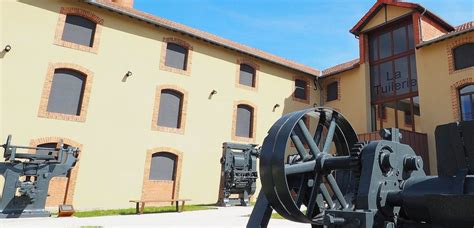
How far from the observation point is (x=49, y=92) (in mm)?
11656

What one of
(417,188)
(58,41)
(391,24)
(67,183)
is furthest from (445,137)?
(391,24)

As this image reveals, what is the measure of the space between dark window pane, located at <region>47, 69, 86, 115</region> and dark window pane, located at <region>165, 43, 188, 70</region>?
3556mm

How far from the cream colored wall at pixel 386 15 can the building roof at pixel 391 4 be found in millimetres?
151

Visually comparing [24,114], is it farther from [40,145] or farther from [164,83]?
[164,83]

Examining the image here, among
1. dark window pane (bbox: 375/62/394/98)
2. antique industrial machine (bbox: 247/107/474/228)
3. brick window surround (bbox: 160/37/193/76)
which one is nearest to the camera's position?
antique industrial machine (bbox: 247/107/474/228)

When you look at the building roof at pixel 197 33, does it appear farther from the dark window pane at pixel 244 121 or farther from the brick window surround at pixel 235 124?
the dark window pane at pixel 244 121

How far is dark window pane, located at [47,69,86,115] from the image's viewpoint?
1181 centimetres

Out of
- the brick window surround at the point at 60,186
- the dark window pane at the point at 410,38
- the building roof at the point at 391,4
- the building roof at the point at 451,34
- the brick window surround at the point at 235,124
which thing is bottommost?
the brick window surround at the point at 60,186

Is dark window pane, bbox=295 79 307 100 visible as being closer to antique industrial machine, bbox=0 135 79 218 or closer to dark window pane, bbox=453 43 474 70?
dark window pane, bbox=453 43 474 70

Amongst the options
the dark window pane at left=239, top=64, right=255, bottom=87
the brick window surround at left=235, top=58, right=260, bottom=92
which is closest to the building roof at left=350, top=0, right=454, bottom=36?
the brick window surround at left=235, top=58, right=260, bottom=92

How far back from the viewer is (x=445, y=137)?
8.70 ft

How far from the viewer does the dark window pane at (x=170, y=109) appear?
45.8 feet

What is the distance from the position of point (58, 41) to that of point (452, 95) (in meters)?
15.0

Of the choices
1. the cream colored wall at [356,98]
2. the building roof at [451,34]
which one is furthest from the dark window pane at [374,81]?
the building roof at [451,34]
